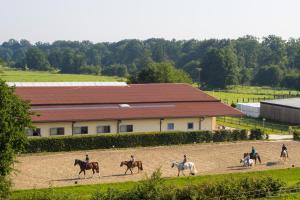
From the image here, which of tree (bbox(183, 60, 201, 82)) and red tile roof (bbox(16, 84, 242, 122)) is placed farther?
tree (bbox(183, 60, 201, 82))

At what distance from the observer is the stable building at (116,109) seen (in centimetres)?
4050

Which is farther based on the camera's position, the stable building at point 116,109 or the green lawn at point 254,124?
the green lawn at point 254,124

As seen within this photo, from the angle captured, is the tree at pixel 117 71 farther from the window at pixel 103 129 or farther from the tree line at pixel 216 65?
the window at pixel 103 129

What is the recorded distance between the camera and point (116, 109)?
141 feet

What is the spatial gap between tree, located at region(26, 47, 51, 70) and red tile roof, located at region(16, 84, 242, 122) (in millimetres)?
137628

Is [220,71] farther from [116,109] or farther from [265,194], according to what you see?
[265,194]

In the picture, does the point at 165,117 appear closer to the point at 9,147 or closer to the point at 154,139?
the point at 154,139

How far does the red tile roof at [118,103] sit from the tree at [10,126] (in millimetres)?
14348

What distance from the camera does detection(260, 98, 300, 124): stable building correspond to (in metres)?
52.7

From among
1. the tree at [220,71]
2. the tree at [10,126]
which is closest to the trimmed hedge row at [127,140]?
the tree at [10,126]

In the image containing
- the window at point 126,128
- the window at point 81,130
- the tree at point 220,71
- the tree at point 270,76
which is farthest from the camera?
the tree at point 270,76

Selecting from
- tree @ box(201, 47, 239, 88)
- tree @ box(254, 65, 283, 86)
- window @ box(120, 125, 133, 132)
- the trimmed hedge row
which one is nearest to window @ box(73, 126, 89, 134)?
the trimmed hedge row

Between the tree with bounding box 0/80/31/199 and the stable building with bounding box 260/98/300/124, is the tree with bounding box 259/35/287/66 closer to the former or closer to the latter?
the stable building with bounding box 260/98/300/124

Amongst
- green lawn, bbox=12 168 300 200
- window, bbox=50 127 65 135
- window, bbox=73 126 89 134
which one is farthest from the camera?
window, bbox=73 126 89 134
